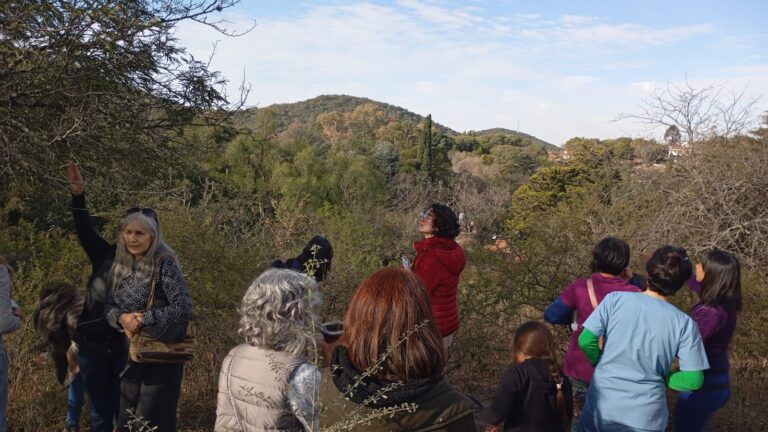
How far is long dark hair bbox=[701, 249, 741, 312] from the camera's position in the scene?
297cm

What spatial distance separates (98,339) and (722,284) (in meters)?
3.26

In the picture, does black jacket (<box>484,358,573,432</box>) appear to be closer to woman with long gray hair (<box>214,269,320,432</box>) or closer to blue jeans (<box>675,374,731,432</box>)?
blue jeans (<box>675,374,731,432</box>)

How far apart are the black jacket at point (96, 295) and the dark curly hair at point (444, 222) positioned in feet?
5.98

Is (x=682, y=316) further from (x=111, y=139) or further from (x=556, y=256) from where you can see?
(x=111, y=139)

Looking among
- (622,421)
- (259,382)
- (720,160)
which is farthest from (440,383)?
(720,160)

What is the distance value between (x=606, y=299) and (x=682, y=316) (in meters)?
0.31

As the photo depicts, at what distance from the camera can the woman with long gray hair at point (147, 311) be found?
2850 mm

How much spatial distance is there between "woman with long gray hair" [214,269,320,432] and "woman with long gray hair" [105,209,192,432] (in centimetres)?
95

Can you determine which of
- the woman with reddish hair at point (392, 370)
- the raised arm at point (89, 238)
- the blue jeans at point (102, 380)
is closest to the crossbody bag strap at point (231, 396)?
the woman with reddish hair at point (392, 370)

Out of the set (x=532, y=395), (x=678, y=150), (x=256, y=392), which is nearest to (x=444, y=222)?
(x=532, y=395)

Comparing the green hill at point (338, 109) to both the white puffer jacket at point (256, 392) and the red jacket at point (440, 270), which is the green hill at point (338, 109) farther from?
the white puffer jacket at point (256, 392)

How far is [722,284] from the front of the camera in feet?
9.76

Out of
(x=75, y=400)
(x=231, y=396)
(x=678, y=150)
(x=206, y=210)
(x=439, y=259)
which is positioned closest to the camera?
(x=231, y=396)

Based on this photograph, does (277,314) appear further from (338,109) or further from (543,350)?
(338,109)
